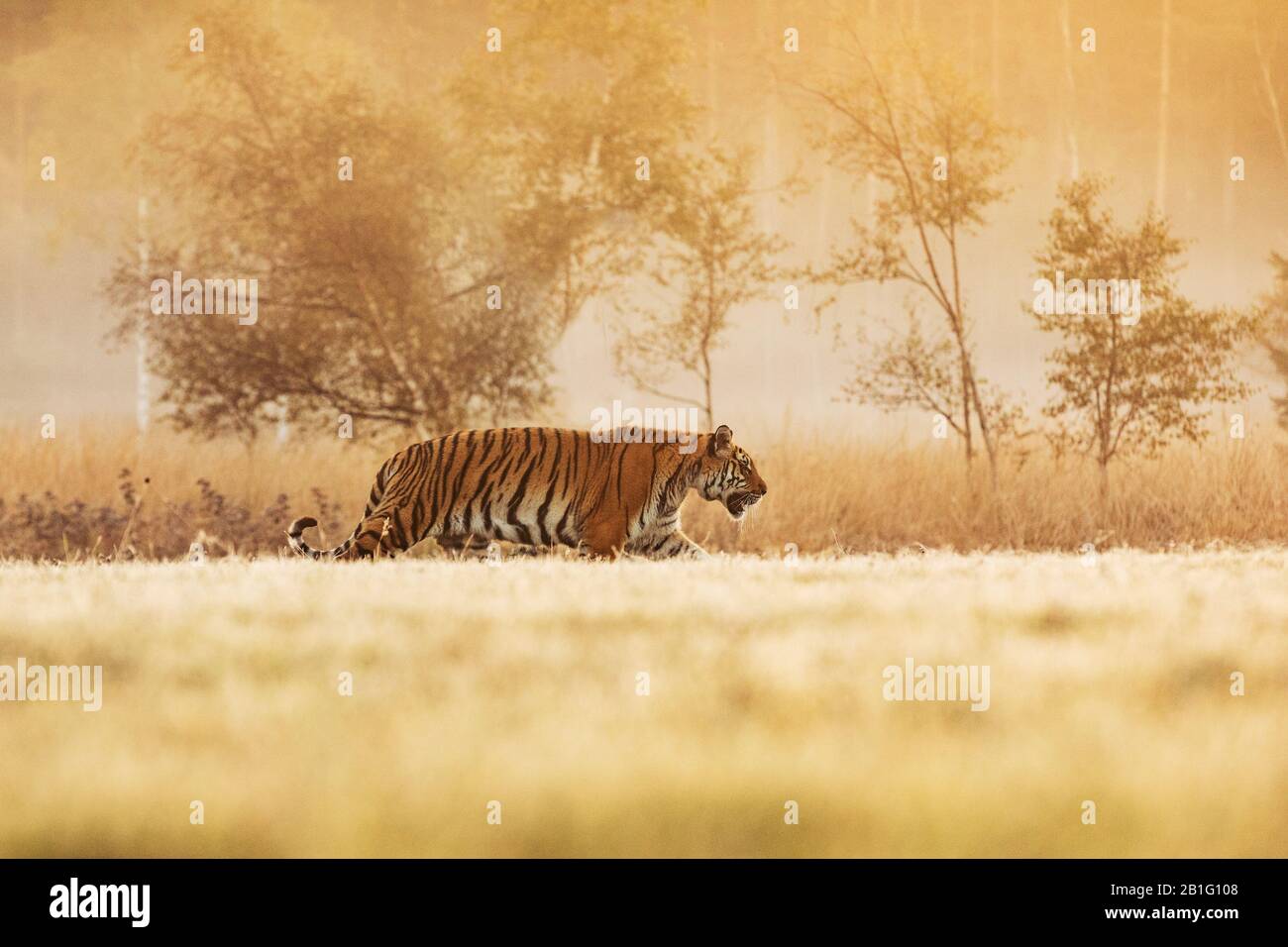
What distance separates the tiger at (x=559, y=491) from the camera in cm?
1070

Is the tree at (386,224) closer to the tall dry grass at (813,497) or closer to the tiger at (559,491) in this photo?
the tall dry grass at (813,497)

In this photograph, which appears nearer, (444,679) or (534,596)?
(444,679)

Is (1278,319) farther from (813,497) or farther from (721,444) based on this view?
(721,444)

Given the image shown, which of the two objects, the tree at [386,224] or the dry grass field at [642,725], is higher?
the tree at [386,224]

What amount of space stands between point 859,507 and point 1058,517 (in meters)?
2.20

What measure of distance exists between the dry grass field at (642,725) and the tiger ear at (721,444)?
4046mm

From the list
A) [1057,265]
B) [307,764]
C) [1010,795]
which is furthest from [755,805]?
[1057,265]

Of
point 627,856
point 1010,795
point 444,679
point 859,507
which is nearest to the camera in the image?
point 627,856

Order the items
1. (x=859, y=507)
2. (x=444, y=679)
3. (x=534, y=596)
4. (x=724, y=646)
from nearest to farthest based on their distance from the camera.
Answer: (x=444, y=679)
(x=724, y=646)
(x=534, y=596)
(x=859, y=507)

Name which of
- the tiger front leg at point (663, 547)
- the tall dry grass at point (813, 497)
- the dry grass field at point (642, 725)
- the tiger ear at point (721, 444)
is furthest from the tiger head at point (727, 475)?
the dry grass field at point (642, 725)

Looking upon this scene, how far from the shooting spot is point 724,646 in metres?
5.42

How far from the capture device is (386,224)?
17.4m

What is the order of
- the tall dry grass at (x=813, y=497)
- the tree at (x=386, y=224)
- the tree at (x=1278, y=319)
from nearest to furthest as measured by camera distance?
the tall dry grass at (x=813, y=497)
the tree at (x=386, y=224)
the tree at (x=1278, y=319)

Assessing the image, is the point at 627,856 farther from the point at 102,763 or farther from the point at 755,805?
the point at 102,763
